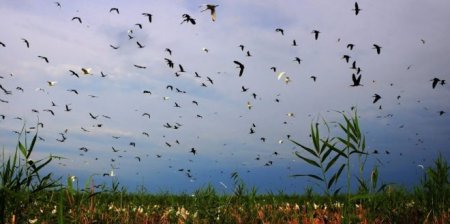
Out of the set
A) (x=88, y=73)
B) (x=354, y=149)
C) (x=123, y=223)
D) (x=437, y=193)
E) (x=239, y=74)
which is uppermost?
(x=88, y=73)

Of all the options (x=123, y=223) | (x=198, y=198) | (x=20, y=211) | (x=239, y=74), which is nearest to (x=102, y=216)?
(x=123, y=223)

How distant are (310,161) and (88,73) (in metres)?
16.8

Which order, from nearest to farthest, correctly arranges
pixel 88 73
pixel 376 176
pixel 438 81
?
1. pixel 376 176
2. pixel 438 81
3. pixel 88 73

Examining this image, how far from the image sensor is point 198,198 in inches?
331

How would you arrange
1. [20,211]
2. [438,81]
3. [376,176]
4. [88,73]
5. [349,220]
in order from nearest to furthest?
[349,220]
[20,211]
[376,176]
[438,81]
[88,73]

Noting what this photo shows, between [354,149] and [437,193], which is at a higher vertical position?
[354,149]

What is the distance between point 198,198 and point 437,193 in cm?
422

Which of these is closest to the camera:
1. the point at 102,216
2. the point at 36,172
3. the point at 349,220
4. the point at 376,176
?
the point at 349,220

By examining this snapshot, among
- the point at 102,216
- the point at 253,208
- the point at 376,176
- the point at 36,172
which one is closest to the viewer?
the point at 36,172

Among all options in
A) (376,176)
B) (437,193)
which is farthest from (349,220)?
(437,193)

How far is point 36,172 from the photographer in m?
4.55

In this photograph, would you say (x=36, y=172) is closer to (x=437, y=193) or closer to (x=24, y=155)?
(x=24, y=155)

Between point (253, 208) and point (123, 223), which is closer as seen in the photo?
point (123, 223)

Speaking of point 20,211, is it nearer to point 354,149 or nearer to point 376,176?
point 354,149
